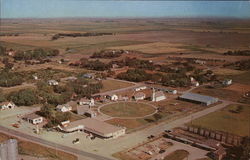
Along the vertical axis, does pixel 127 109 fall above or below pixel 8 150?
below

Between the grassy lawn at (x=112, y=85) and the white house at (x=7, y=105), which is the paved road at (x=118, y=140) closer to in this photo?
the white house at (x=7, y=105)

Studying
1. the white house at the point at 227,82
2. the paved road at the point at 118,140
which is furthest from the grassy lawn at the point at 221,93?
the paved road at the point at 118,140

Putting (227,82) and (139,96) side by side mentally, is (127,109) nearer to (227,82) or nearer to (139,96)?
(139,96)

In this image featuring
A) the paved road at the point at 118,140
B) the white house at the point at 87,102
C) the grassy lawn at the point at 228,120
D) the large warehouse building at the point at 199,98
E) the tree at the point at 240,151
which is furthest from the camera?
the large warehouse building at the point at 199,98

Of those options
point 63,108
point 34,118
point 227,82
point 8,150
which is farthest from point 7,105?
point 227,82

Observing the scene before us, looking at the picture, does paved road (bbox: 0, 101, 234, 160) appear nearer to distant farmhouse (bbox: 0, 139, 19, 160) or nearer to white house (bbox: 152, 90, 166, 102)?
distant farmhouse (bbox: 0, 139, 19, 160)

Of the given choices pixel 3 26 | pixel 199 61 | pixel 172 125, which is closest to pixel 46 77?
pixel 172 125

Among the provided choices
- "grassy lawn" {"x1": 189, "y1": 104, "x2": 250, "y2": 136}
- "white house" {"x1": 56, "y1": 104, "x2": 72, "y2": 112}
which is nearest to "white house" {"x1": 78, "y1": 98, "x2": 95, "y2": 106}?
"white house" {"x1": 56, "y1": 104, "x2": 72, "y2": 112}
